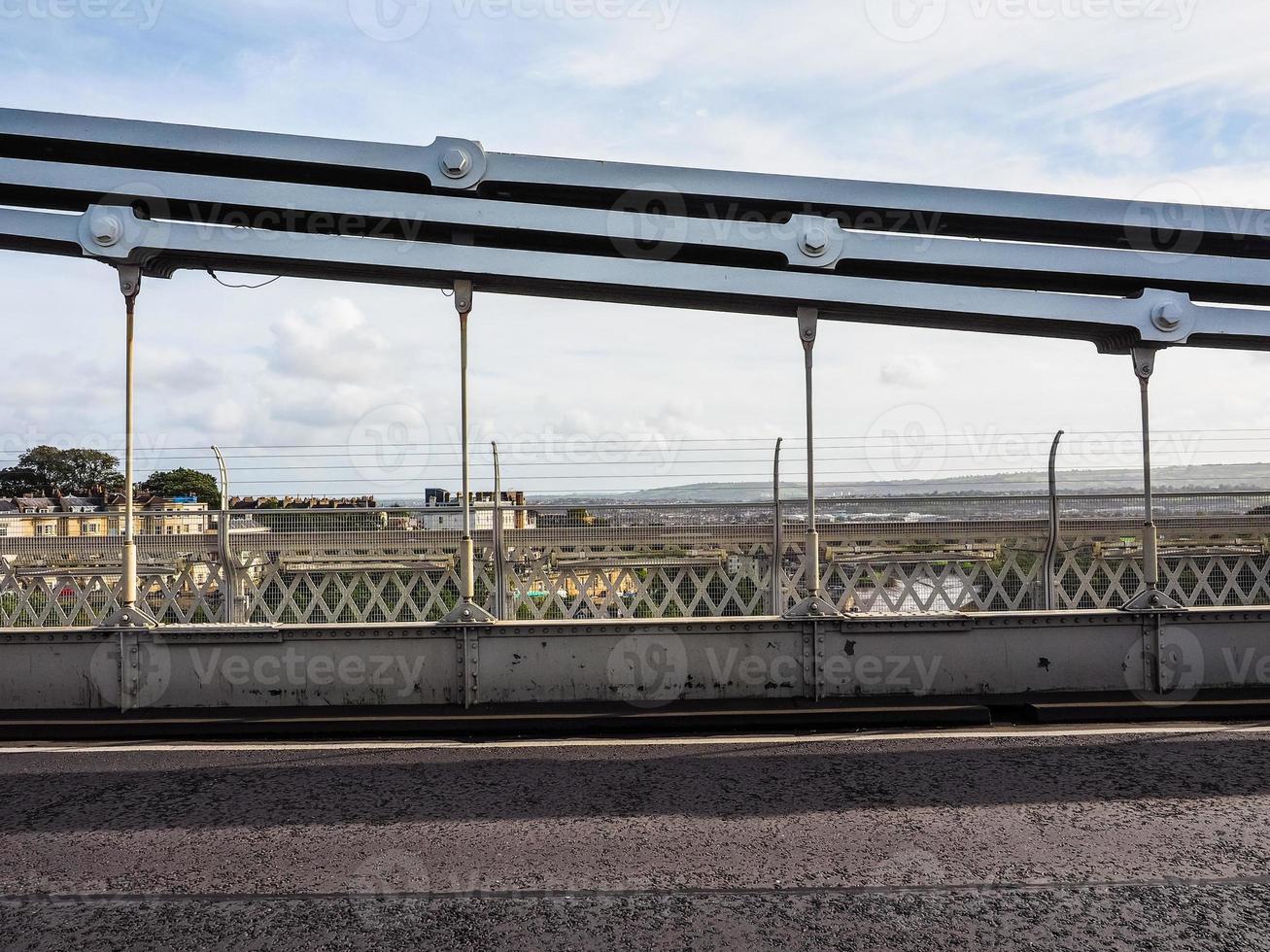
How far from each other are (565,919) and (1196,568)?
1071cm

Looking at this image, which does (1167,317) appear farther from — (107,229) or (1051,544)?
(107,229)

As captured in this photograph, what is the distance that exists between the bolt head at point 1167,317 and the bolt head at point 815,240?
2.56 meters

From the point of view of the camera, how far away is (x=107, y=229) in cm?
682

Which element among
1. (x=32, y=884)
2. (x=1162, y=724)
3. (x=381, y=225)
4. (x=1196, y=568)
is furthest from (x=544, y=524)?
(x=1196, y=568)

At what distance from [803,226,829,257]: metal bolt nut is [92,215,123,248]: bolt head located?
16.1 feet

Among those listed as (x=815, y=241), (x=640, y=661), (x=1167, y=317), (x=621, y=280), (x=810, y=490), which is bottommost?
(x=640, y=661)

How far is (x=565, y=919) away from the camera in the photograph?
372cm

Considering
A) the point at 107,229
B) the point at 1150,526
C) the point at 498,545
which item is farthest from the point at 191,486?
the point at 1150,526

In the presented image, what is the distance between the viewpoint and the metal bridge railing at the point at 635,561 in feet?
33.4

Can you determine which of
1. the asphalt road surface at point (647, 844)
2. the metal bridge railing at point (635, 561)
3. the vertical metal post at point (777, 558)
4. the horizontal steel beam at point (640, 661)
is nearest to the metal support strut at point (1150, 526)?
the horizontal steel beam at point (640, 661)

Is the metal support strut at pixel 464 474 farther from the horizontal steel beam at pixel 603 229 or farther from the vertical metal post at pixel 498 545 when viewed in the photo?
the vertical metal post at pixel 498 545

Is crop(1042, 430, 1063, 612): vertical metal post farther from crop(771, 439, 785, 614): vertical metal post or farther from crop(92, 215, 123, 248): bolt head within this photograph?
crop(92, 215, 123, 248): bolt head

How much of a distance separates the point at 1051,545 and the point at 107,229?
879 cm

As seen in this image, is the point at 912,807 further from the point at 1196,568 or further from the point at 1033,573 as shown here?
the point at 1196,568
